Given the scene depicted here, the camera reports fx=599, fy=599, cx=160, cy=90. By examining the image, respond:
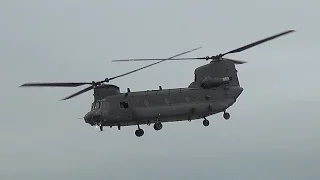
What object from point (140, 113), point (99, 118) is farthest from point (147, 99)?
point (99, 118)

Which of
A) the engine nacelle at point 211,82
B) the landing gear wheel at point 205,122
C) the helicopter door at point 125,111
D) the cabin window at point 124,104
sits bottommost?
the landing gear wheel at point 205,122

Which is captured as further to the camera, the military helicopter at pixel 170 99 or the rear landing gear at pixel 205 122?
the rear landing gear at pixel 205 122

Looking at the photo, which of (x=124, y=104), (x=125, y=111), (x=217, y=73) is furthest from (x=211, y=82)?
(x=125, y=111)

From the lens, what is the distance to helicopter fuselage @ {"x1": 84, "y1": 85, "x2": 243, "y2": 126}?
65.9 meters

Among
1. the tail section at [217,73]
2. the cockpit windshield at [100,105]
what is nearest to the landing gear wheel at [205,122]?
the tail section at [217,73]

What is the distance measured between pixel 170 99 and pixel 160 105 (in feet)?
5.13

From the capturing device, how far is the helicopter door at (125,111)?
66.2 m

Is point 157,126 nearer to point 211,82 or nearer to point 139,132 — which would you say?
point 139,132

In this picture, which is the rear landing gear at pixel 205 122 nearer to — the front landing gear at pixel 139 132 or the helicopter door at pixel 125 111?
the front landing gear at pixel 139 132

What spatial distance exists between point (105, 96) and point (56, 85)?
18.5 feet

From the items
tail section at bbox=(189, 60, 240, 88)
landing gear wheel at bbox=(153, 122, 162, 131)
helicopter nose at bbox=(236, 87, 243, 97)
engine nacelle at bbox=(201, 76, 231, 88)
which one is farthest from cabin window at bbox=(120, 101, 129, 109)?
helicopter nose at bbox=(236, 87, 243, 97)

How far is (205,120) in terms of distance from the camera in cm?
7212

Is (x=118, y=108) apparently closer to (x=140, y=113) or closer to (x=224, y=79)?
Answer: (x=140, y=113)

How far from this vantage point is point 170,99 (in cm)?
6919
